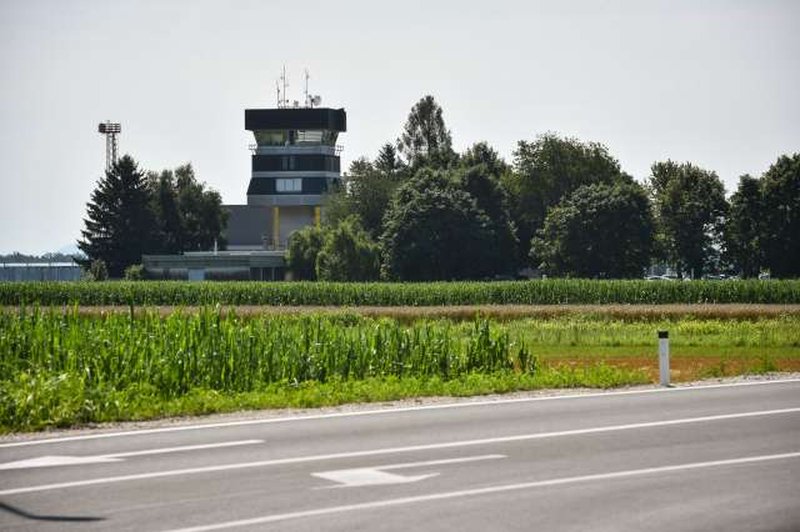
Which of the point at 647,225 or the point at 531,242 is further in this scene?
the point at 531,242

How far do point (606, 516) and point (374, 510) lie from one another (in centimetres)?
209

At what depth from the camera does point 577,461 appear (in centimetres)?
1580

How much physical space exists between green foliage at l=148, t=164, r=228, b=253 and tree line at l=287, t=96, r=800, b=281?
19192mm

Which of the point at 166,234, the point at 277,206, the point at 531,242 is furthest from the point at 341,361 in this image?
the point at 277,206

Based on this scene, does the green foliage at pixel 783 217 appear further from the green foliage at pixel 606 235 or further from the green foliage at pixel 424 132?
the green foliage at pixel 424 132

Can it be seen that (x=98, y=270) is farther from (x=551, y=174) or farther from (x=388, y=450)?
(x=388, y=450)

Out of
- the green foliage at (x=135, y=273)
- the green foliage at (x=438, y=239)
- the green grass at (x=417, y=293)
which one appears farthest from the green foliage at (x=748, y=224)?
the green foliage at (x=135, y=273)

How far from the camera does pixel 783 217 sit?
108188 millimetres

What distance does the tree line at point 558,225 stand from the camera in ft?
363

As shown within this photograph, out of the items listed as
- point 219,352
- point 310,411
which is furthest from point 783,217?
point 310,411

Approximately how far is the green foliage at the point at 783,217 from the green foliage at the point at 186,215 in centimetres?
6051

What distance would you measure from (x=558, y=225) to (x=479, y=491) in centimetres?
10411

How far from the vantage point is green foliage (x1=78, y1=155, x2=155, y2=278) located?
134 meters

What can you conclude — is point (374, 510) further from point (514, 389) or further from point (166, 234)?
Answer: point (166, 234)
